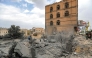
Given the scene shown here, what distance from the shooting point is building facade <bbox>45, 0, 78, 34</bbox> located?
3177cm

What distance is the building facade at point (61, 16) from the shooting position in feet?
104

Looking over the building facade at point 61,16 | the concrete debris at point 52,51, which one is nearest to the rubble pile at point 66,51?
the concrete debris at point 52,51

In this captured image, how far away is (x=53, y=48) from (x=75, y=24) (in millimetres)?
12461

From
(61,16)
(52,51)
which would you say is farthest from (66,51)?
(61,16)

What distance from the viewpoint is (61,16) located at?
1353 inches

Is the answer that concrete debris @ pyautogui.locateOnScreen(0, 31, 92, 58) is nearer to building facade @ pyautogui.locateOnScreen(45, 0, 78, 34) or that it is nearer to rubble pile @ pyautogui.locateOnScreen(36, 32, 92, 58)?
rubble pile @ pyautogui.locateOnScreen(36, 32, 92, 58)

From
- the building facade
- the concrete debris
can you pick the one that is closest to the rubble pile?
the concrete debris

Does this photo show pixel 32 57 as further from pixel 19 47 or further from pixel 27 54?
pixel 19 47

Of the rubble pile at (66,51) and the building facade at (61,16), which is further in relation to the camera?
the building facade at (61,16)

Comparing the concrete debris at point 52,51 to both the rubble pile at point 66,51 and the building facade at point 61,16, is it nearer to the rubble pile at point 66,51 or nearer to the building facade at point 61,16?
the rubble pile at point 66,51

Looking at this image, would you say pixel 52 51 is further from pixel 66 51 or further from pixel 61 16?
pixel 61 16

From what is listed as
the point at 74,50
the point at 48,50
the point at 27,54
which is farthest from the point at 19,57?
the point at 74,50

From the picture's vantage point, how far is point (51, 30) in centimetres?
3616

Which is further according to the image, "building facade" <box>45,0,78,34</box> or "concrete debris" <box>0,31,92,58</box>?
"building facade" <box>45,0,78,34</box>
